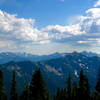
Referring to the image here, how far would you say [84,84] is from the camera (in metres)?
56.3

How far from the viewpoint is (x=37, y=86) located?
36.0 metres

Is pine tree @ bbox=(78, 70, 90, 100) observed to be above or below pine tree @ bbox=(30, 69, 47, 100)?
below

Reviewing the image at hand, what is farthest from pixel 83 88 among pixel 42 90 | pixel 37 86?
pixel 37 86

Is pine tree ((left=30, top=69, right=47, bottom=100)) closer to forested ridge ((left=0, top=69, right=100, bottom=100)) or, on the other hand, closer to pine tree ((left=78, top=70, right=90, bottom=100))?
forested ridge ((left=0, top=69, right=100, bottom=100))

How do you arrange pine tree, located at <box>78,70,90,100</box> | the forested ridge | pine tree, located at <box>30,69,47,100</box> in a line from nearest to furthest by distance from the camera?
pine tree, located at <box>30,69,47,100</box>, the forested ridge, pine tree, located at <box>78,70,90,100</box>

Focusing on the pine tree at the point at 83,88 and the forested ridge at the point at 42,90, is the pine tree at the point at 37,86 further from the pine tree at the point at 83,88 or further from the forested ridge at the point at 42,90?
the pine tree at the point at 83,88

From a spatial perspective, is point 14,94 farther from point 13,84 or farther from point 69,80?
point 69,80

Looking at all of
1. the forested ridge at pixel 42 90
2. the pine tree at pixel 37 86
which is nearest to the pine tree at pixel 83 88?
the forested ridge at pixel 42 90

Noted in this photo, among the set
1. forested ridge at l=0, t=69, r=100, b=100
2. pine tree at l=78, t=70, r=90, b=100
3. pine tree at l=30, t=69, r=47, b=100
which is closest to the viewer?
pine tree at l=30, t=69, r=47, b=100

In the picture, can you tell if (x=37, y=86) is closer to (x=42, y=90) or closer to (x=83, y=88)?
(x=42, y=90)

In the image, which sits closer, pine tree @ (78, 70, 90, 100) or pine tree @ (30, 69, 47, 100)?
pine tree @ (30, 69, 47, 100)

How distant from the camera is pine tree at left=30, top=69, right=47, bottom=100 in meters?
35.8

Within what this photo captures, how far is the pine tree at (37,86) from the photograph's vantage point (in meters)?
35.8

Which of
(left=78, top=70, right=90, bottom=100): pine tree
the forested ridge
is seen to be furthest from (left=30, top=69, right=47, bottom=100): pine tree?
(left=78, top=70, right=90, bottom=100): pine tree
